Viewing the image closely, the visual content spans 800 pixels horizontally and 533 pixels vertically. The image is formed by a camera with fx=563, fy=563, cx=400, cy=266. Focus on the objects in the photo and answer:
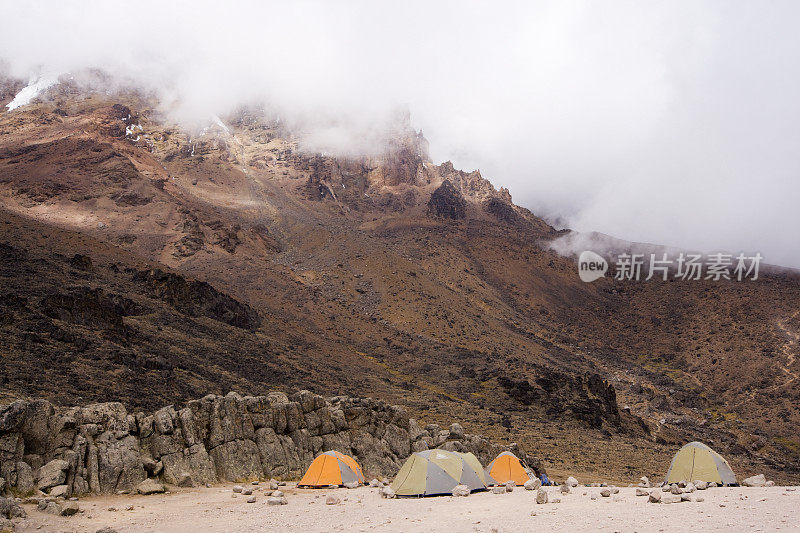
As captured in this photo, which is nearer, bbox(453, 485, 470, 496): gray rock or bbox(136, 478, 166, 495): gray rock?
bbox(453, 485, 470, 496): gray rock

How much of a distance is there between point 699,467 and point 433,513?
11.1 metres

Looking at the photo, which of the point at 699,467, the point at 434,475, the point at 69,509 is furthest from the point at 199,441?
the point at 699,467

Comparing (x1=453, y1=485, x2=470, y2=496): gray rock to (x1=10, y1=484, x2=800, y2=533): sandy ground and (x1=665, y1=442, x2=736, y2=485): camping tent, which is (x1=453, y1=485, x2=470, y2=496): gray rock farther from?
(x1=665, y1=442, x2=736, y2=485): camping tent

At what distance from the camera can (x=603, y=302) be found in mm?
113438

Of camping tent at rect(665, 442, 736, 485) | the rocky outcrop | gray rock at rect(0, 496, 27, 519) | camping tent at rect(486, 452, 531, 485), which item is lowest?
gray rock at rect(0, 496, 27, 519)

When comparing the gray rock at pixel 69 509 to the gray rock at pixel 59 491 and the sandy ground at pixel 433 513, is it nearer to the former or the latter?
the sandy ground at pixel 433 513

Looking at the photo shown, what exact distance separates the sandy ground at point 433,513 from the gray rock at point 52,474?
954mm

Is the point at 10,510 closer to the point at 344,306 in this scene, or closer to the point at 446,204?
the point at 344,306

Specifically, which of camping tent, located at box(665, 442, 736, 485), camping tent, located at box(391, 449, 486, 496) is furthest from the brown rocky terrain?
camping tent, located at box(391, 449, 486, 496)

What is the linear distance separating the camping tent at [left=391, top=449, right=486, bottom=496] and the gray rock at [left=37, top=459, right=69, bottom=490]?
9.67 metres

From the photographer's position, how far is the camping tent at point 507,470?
75.9 feet

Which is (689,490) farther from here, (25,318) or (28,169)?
(28,169)

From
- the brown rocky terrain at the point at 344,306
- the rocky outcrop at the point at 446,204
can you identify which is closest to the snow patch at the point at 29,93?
the brown rocky terrain at the point at 344,306

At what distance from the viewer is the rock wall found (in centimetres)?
1625
